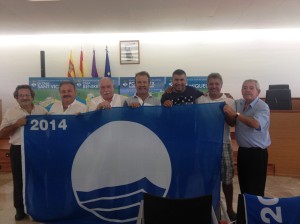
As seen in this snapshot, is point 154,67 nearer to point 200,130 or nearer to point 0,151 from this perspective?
point 0,151

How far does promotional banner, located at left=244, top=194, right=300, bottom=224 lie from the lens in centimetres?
148

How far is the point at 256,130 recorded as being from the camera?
2418mm

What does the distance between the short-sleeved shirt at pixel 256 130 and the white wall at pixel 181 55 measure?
4453 mm

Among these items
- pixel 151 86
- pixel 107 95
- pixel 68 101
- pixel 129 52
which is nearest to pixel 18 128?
pixel 68 101

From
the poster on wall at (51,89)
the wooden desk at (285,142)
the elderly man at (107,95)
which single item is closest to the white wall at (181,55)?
the poster on wall at (51,89)

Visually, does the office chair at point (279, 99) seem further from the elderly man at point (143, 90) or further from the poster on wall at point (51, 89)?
the elderly man at point (143, 90)

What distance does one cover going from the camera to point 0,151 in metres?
5.28

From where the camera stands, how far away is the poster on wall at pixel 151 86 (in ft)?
21.1

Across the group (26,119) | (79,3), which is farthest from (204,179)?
(79,3)

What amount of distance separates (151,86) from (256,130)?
418cm

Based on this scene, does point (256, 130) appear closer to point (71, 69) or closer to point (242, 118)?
point (242, 118)

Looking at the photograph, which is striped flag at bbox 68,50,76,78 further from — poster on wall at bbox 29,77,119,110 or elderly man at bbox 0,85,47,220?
elderly man at bbox 0,85,47,220

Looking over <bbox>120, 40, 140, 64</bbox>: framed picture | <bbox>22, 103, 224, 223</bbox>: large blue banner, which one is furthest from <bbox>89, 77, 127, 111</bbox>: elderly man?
<bbox>120, 40, 140, 64</bbox>: framed picture

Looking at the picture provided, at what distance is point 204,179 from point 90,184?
1007 millimetres
